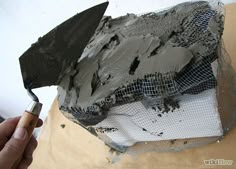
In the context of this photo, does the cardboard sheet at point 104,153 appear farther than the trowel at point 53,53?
Yes

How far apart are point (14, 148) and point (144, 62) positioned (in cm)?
28

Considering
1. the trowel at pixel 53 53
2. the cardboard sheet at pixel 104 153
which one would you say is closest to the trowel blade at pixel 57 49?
the trowel at pixel 53 53

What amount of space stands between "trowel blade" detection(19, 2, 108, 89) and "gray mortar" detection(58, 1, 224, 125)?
38mm

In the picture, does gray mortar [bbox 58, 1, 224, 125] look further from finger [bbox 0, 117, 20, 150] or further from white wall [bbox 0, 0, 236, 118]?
white wall [bbox 0, 0, 236, 118]

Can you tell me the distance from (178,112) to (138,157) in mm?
209

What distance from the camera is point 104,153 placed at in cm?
84

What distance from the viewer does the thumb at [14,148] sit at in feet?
1.75

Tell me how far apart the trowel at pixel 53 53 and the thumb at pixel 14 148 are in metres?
0.02

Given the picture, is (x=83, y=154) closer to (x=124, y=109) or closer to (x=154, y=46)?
(x=124, y=109)

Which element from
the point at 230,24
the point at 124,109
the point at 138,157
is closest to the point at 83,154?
the point at 138,157

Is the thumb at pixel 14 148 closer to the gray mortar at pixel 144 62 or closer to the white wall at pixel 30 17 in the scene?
the gray mortar at pixel 144 62

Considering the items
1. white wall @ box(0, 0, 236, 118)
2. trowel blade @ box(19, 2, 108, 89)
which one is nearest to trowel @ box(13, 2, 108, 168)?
trowel blade @ box(19, 2, 108, 89)

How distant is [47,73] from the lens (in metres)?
0.61

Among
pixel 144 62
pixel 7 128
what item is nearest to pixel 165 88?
pixel 144 62
